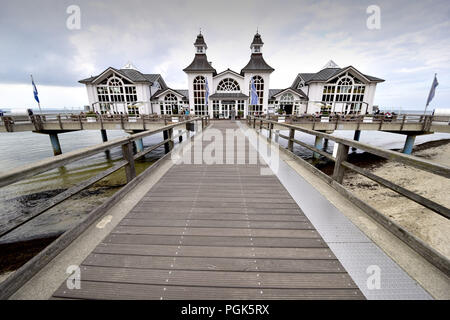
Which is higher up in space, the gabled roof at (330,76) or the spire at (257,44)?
the spire at (257,44)

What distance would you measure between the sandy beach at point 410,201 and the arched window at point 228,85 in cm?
1922

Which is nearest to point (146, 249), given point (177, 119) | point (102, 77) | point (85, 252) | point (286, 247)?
point (85, 252)

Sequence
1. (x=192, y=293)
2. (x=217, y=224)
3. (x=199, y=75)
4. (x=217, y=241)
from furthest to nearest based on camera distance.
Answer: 1. (x=199, y=75)
2. (x=217, y=224)
3. (x=217, y=241)
4. (x=192, y=293)

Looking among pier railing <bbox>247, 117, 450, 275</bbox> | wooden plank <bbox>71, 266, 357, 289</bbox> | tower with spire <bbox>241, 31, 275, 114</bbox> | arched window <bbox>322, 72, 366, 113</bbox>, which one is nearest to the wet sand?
pier railing <bbox>247, 117, 450, 275</bbox>

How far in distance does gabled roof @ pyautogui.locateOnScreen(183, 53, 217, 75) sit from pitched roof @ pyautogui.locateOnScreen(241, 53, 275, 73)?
16.2ft

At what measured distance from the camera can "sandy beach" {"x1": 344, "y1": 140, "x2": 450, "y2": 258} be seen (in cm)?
628

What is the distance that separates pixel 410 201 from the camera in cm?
852

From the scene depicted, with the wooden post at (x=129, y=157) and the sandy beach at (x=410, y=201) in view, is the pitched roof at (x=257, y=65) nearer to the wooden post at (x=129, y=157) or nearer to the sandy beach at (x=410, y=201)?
the sandy beach at (x=410, y=201)

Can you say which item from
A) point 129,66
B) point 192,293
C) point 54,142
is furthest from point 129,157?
point 129,66

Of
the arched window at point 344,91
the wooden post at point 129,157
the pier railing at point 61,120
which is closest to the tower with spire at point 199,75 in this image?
the pier railing at point 61,120

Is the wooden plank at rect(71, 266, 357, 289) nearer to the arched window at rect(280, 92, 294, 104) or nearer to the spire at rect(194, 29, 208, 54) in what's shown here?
the arched window at rect(280, 92, 294, 104)

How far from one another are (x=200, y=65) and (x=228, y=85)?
16.5 ft

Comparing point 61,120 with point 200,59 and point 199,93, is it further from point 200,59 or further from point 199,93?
point 200,59

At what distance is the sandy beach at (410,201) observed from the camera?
20.6 feet
